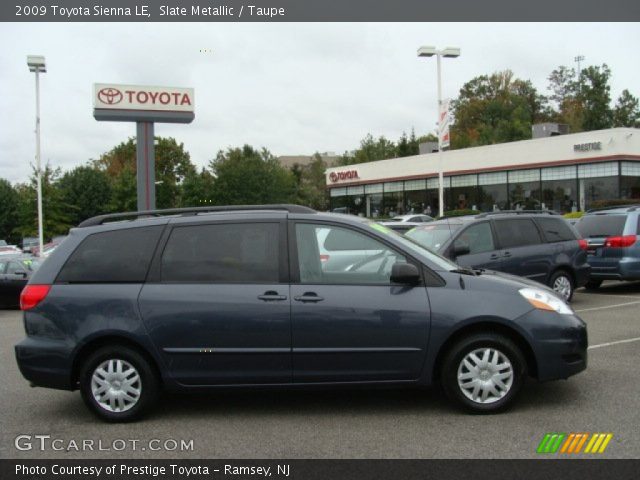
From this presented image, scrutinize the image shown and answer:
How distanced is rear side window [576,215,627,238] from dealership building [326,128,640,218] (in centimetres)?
1241

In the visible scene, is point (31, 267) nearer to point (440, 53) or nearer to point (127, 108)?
point (440, 53)

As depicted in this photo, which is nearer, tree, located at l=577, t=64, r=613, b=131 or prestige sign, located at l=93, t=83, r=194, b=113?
prestige sign, located at l=93, t=83, r=194, b=113

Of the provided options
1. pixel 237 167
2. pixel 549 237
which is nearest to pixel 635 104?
pixel 237 167

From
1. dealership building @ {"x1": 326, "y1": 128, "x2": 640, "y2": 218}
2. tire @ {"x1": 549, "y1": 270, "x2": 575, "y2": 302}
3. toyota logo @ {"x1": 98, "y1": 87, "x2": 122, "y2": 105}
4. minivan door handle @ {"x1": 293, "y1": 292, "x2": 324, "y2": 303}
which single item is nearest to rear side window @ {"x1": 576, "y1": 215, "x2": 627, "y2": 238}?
tire @ {"x1": 549, "y1": 270, "x2": 575, "y2": 302}

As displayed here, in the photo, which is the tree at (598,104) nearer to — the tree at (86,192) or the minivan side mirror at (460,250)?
the tree at (86,192)

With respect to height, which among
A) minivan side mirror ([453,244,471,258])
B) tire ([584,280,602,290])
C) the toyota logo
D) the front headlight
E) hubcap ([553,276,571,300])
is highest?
the toyota logo

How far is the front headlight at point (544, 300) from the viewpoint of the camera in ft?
17.4

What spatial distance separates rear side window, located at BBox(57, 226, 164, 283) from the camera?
5.40 m

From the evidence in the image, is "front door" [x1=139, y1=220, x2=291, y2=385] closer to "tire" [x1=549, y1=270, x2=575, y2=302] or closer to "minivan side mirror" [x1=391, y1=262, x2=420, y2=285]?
"minivan side mirror" [x1=391, y1=262, x2=420, y2=285]

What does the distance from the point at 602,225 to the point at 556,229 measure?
2.34 m

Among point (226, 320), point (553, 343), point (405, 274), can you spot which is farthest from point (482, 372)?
point (226, 320)

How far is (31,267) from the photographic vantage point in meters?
15.4

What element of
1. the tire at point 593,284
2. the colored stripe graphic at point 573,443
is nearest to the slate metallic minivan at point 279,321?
the colored stripe graphic at point 573,443

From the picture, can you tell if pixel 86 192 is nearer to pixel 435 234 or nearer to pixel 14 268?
pixel 14 268
